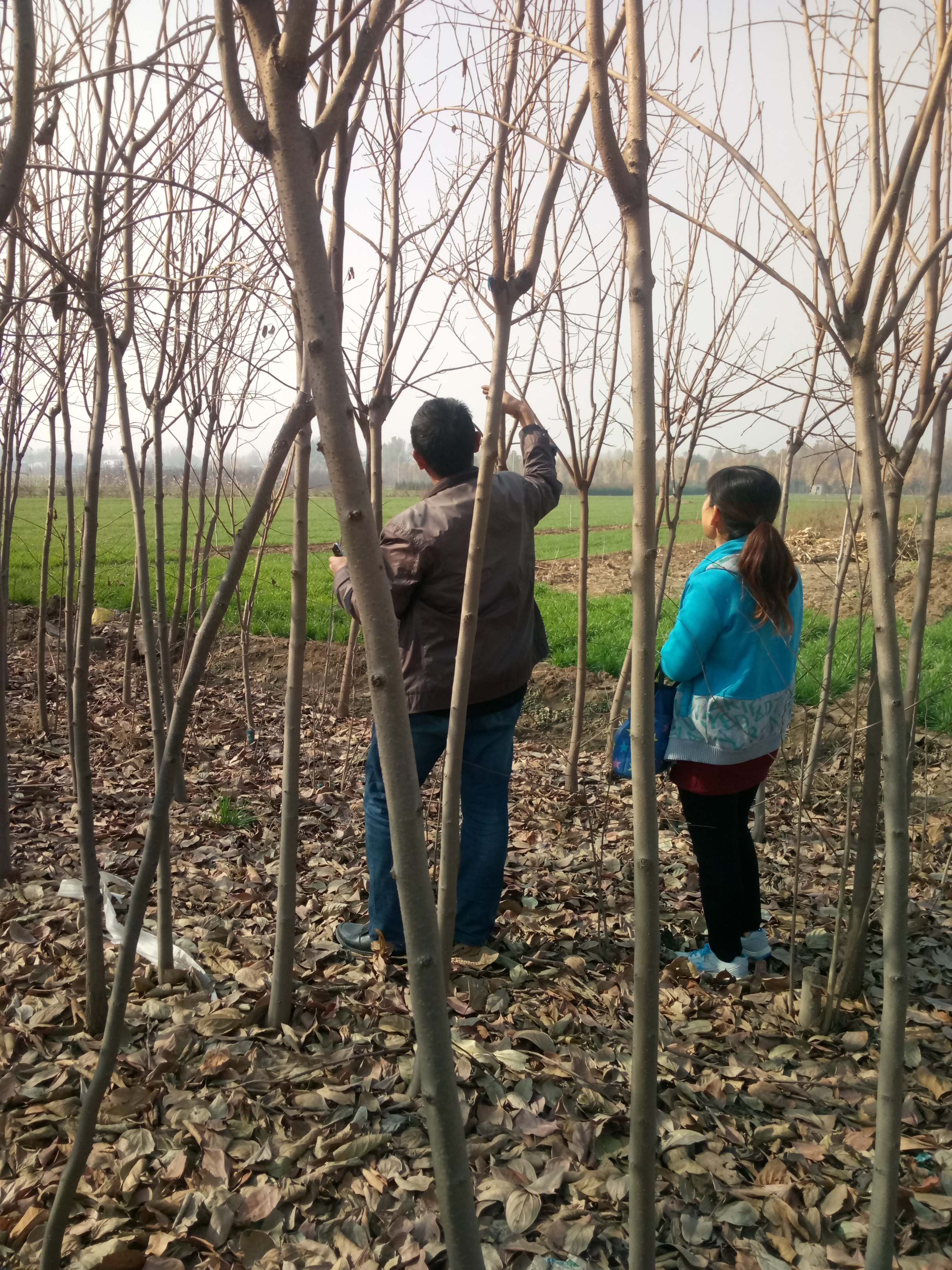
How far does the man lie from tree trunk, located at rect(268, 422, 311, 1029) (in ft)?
0.83

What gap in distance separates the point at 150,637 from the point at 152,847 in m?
1.04

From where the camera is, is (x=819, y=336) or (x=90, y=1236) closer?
(x=90, y=1236)

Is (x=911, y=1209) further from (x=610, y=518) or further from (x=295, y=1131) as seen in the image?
(x=610, y=518)

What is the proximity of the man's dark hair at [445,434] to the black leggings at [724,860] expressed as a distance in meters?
1.30

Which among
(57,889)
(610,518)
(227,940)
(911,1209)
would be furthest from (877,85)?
(610,518)

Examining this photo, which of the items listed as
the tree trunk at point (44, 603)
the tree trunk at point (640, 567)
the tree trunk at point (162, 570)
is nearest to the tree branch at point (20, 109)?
the tree trunk at point (640, 567)

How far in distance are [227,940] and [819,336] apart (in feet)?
10.2

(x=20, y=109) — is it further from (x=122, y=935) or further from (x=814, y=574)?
(x=814, y=574)

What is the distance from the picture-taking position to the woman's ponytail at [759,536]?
2.48m

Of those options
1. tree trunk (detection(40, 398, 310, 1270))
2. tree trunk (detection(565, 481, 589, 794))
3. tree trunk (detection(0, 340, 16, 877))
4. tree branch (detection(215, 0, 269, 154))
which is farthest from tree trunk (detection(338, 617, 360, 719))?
tree branch (detection(215, 0, 269, 154))

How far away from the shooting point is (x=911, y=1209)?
72.0 inches

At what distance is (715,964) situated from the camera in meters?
2.82

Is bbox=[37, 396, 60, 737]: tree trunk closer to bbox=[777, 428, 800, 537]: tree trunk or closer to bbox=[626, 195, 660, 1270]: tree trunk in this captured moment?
bbox=[777, 428, 800, 537]: tree trunk

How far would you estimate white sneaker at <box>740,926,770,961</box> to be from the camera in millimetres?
2828
